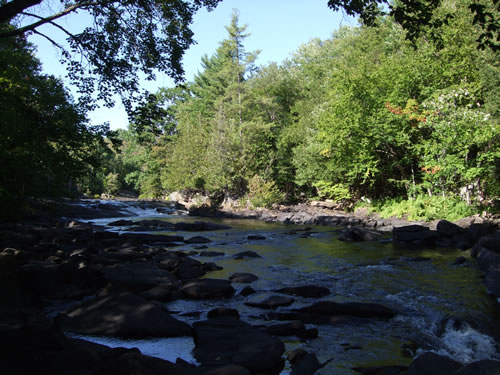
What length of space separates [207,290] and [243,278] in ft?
5.22

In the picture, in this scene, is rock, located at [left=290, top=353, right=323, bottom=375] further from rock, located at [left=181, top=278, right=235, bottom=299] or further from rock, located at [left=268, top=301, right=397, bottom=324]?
rock, located at [left=181, top=278, right=235, bottom=299]

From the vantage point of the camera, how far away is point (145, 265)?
880 centimetres

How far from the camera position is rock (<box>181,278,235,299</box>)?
766 cm

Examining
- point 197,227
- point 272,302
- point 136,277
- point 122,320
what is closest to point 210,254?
point 136,277

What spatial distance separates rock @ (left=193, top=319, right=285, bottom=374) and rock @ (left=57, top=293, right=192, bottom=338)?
0.49m

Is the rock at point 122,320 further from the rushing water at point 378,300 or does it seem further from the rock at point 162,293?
the rock at point 162,293

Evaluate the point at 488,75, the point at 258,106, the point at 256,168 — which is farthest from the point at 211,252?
the point at 258,106

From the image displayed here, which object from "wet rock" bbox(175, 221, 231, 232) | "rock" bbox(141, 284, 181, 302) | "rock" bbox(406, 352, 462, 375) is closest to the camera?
"rock" bbox(406, 352, 462, 375)

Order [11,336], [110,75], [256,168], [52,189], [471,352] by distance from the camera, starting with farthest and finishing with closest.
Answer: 1. [256,168]
2. [52,189]
3. [110,75]
4. [471,352]
5. [11,336]

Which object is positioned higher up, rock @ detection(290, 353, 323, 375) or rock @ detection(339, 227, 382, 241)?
rock @ detection(339, 227, 382, 241)

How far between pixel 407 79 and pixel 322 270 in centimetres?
1730

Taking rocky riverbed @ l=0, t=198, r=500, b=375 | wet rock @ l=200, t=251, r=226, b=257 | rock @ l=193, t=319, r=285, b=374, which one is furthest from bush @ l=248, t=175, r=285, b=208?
Answer: rock @ l=193, t=319, r=285, b=374

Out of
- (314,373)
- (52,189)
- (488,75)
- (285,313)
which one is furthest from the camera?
(488,75)

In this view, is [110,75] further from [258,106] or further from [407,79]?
[258,106]
